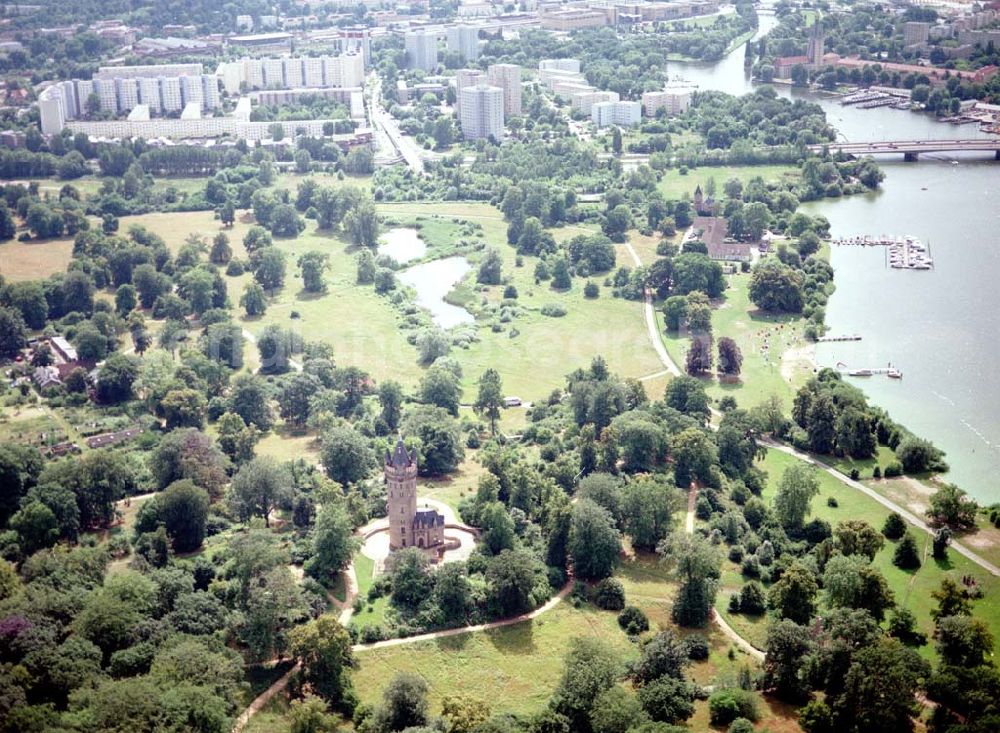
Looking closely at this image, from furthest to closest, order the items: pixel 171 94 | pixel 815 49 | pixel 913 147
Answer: pixel 815 49 → pixel 171 94 → pixel 913 147

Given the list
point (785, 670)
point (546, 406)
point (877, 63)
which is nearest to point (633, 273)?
point (546, 406)

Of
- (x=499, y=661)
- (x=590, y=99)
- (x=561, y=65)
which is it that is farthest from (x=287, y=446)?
(x=561, y=65)

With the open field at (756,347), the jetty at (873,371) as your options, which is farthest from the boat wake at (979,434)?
the open field at (756,347)

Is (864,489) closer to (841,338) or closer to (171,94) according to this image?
(841,338)

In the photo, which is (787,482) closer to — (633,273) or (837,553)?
(837,553)

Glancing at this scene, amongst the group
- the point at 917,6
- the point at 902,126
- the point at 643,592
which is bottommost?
the point at 643,592
